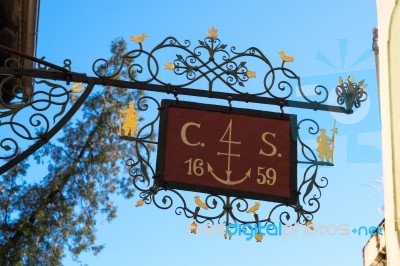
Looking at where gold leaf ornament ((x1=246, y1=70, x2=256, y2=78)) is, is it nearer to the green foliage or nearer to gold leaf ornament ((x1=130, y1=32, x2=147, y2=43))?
gold leaf ornament ((x1=130, y1=32, x2=147, y2=43))

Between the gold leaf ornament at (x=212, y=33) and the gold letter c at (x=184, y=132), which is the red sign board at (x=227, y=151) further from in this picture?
the gold leaf ornament at (x=212, y=33)

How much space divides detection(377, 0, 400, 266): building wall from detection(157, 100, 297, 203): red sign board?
69cm

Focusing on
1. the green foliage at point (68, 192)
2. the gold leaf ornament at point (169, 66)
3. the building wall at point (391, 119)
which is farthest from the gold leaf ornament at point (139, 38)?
the green foliage at point (68, 192)

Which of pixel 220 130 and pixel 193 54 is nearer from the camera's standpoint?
pixel 220 130

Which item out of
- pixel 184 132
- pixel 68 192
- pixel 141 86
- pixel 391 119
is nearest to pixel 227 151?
pixel 184 132

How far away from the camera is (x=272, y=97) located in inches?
221

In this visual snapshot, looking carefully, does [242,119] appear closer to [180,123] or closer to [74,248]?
[180,123]

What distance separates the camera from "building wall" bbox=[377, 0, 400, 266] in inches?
207

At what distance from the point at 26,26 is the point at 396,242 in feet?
23.6

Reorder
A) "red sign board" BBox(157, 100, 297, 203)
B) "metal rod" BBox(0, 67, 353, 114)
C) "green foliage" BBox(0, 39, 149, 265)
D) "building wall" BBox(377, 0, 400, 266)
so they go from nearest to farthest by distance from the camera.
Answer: "red sign board" BBox(157, 100, 297, 203), "building wall" BBox(377, 0, 400, 266), "metal rod" BBox(0, 67, 353, 114), "green foliage" BBox(0, 39, 149, 265)

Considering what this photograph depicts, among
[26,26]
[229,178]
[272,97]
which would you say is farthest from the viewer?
[26,26]

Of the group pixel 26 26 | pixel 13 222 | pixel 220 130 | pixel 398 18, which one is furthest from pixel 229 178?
pixel 13 222

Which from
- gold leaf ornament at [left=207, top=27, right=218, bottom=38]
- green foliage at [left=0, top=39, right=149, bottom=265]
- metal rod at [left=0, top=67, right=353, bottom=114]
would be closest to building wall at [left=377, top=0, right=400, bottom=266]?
metal rod at [left=0, top=67, right=353, bottom=114]

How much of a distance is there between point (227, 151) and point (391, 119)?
124cm
